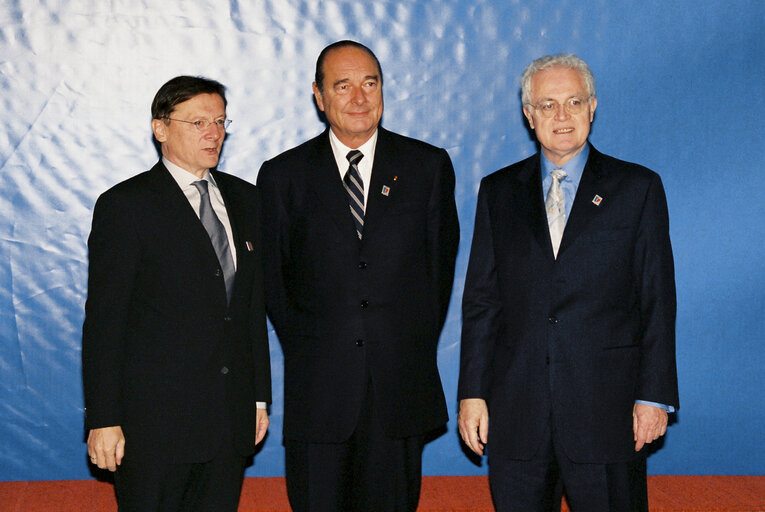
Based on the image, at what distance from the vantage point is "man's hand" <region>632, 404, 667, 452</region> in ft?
8.89

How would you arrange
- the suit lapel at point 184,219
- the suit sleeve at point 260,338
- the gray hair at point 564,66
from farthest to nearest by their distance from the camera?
the suit sleeve at point 260,338 < the gray hair at point 564,66 < the suit lapel at point 184,219

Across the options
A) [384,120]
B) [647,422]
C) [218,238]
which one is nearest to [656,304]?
[647,422]

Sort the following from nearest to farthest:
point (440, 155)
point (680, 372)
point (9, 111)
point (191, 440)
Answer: point (191, 440)
point (440, 155)
point (9, 111)
point (680, 372)

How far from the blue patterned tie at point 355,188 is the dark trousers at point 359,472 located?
22.8 inches

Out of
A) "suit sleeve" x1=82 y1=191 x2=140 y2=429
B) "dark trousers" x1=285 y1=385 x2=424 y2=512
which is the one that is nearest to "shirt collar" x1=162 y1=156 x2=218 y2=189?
"suit sleeve" x1=82 y1=191 x2=140 y2=429

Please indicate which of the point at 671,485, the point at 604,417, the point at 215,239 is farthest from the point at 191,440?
the point at 671,485

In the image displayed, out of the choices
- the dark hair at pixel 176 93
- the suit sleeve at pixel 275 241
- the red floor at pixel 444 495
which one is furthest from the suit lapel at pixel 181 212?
the red floor at pixel 444 495

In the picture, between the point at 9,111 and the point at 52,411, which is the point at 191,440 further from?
the point at 9,111

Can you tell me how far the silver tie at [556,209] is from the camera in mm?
2777

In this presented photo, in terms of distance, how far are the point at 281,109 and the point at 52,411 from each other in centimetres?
175

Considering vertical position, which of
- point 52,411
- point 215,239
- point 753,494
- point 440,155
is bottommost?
point 753,494

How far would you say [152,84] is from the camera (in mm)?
4027

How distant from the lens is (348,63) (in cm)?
316

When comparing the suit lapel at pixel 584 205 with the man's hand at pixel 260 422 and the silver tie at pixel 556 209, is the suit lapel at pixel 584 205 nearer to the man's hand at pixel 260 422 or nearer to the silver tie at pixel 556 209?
the silver tie at pixel 556 209
